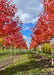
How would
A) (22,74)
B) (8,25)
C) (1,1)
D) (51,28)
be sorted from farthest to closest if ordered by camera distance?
(8,25) < (51,28) < (1,1) < (22,74)

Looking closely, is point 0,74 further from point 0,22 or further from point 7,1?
point 7,1

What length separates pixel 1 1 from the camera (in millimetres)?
5613

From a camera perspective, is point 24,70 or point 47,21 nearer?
point 24,70

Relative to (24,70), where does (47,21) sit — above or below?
above

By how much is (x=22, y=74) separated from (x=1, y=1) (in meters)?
4.29

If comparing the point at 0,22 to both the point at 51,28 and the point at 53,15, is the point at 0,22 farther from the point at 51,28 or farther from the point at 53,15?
the point at 51,28

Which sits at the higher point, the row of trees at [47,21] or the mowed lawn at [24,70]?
the row of trees at [47,21]

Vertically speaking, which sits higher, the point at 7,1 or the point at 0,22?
the point at 7,1

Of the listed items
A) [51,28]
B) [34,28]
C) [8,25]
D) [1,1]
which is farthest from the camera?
[34,28]

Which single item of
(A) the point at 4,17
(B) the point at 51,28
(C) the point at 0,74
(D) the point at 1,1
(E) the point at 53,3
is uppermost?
(D) the point at 1,1

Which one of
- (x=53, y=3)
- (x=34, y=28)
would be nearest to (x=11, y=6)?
(x=53, y=3)

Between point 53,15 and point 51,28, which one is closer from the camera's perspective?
point 53,15

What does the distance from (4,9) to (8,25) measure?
15.2 feet

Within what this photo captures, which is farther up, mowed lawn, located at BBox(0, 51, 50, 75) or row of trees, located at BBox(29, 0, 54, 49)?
row of trees, located at BBox(29, 0, 54, 49)
